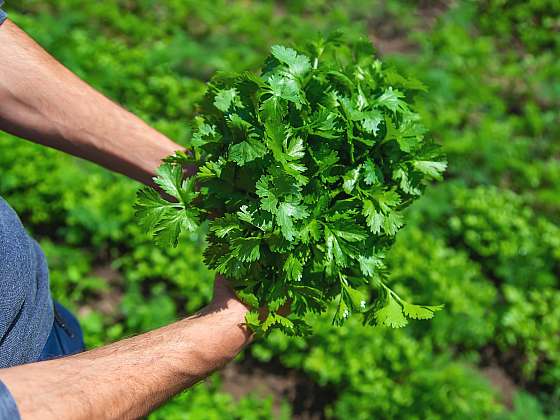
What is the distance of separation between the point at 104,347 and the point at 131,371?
11 cm

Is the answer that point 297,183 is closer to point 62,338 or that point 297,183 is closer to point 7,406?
point 7,406

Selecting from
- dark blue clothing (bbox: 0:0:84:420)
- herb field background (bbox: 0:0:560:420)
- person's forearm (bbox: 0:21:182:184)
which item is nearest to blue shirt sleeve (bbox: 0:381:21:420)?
dark blue clothing (bbox: 0:0:84:420)

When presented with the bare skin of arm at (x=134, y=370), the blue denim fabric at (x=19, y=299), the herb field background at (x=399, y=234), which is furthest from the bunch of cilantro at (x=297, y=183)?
the herb field background at (x=399, y=234)

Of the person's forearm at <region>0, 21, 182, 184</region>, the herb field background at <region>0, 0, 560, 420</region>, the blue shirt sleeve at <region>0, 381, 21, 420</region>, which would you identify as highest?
the person's forearm at <region>0, 21, 182, 184</region>

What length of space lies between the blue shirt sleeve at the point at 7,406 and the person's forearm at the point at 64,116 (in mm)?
851

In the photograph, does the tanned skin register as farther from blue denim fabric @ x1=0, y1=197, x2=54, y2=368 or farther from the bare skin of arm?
blue denim fabric @ x1=0, y1=197, x2=54, y2=368

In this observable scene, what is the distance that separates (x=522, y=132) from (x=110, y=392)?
374cm

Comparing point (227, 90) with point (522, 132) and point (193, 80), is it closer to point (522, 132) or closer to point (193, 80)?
point (193, 80)

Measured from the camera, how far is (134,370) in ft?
4.69

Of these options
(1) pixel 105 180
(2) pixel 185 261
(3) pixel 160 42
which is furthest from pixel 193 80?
(2) pixel 185 261

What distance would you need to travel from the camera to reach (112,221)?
124 inches

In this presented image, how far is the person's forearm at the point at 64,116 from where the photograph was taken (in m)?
1.67

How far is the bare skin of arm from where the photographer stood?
1.23 meters

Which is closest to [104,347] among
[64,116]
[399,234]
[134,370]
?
[134,370]
